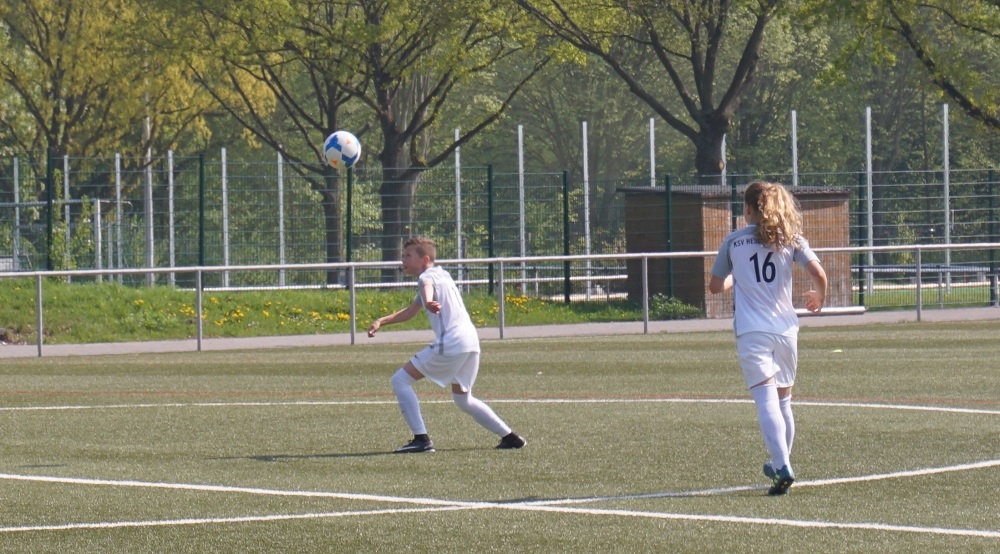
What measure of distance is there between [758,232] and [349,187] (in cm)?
2033

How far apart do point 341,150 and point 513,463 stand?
13.3m

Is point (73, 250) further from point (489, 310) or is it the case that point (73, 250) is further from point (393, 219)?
point (489, 310)

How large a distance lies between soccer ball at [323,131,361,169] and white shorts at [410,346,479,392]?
12582 mm

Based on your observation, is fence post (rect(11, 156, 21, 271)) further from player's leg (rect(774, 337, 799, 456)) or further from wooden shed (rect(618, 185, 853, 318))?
player's leg (rect(774, 337, 799, 456))

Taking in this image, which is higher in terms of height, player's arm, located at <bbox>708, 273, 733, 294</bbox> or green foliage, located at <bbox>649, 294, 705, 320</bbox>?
player's arm, located at <bbox>708, 273, 733, 294</bbox>

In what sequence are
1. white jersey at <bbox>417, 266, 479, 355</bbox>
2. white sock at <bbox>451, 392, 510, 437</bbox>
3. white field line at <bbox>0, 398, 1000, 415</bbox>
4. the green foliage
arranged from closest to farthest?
white jersey at <bbox>417, 266, 479, 355</bbox>, white sock at <bbox>451, 392, 510, 437</bbox>, white field line at <bbox>0, 398, 1000, 415</bbox>, the green foliage

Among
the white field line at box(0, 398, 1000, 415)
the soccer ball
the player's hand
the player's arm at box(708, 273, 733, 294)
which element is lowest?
the white field line at box(0, 398, 1000, 415)

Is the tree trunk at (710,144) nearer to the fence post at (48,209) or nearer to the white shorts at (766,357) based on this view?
the fence post at (48,209)

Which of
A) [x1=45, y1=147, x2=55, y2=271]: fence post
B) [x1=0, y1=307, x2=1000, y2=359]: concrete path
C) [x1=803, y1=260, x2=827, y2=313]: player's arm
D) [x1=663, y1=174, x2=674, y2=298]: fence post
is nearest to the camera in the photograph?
[x1=803, y1=260, x2=827, y2=313]: player's arm

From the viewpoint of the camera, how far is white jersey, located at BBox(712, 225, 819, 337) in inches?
336

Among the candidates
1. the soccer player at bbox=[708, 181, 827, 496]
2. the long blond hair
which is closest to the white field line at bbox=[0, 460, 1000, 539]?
the soccer player at bbox=[708, 181, 827, 496]

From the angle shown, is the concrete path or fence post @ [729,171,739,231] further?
fence post @ [729,171,739,231]

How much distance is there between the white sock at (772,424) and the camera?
833 cm

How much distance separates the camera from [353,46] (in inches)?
1280
